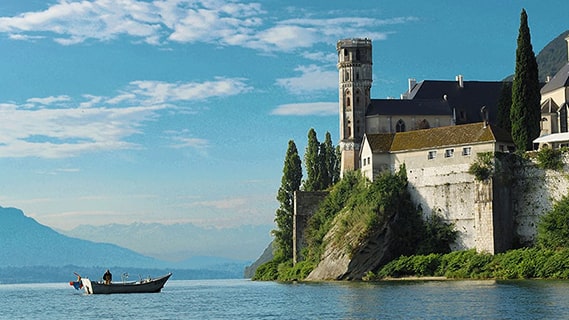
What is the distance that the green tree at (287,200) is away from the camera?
10888 centimetres

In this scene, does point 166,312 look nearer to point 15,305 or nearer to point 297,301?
point 297,301

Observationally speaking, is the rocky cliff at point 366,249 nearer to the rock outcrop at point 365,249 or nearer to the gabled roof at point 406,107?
the rock outcrop at point 365,249

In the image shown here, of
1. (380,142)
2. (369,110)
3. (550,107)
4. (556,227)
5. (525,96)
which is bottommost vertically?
(556,227)

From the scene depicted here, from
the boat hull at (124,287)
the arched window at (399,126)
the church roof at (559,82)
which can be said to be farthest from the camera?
the arched window at (399,126)

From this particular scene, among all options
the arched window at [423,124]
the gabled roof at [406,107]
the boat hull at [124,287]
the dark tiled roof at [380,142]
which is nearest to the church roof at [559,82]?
the gabled roof at [406,107]

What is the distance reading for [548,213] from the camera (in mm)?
81375

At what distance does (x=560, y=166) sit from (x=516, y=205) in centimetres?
486

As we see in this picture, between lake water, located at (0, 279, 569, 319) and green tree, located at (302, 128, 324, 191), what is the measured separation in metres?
23.5

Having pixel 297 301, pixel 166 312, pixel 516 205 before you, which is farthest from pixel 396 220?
pixel 166 312

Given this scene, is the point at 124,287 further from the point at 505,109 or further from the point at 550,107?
the point at 550,107

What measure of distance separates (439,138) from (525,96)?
8.25 m

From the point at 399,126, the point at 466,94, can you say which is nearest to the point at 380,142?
the point at 399,126

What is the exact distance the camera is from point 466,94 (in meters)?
111

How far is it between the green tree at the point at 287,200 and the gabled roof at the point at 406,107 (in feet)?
33.2
